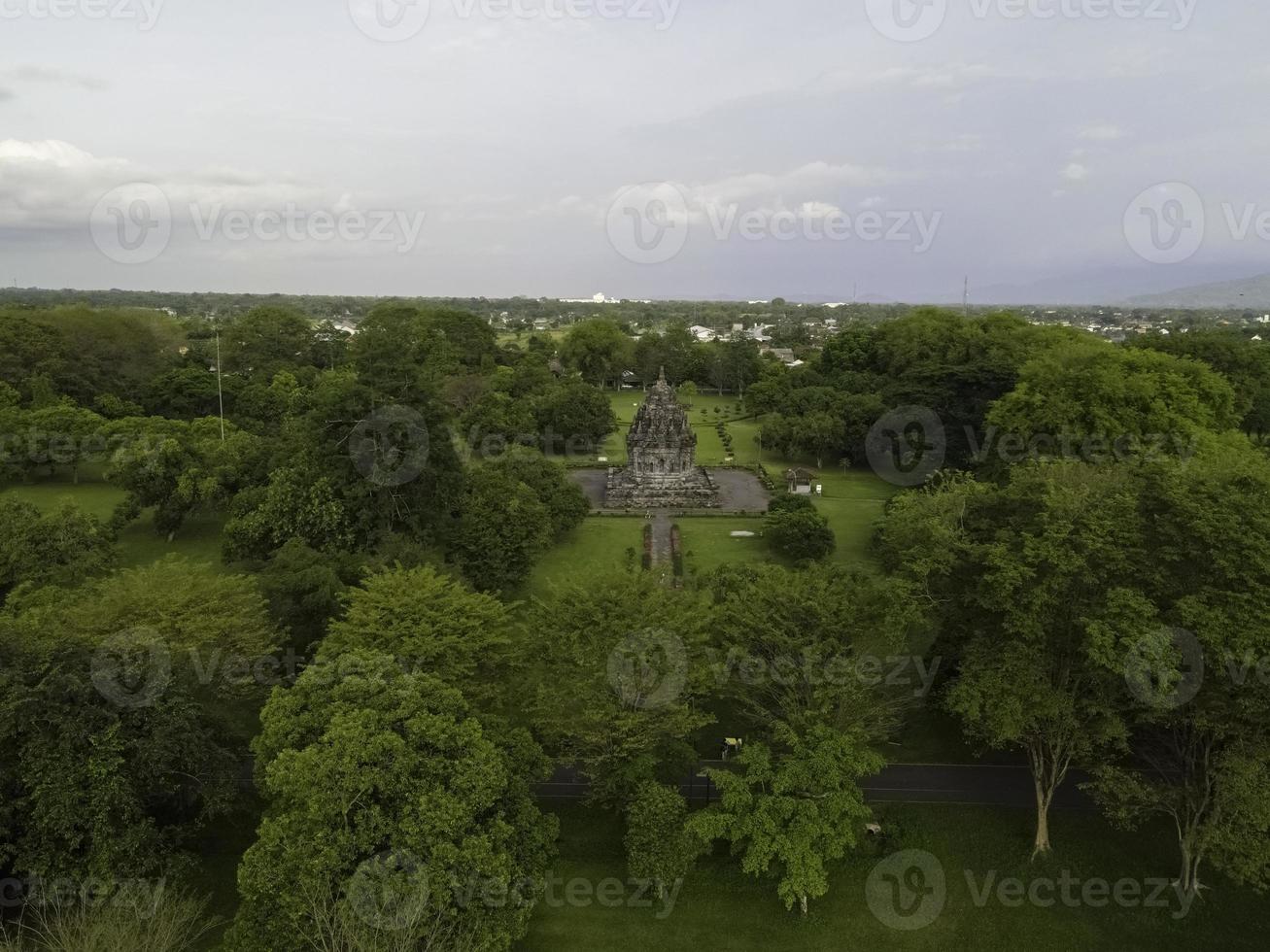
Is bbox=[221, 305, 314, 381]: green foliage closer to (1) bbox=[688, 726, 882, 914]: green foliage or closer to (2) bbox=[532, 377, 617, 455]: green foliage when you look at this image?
(2) bbox=[532, 377, 617, 455]: green foliage

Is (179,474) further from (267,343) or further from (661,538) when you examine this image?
(267,343)

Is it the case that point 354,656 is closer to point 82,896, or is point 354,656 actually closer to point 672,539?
point 82,896

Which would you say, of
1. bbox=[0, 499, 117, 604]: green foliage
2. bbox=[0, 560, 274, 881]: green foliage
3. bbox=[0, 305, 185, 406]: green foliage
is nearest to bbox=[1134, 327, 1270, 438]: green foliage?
bbox=[0, 560, 274, 881]: green foliage

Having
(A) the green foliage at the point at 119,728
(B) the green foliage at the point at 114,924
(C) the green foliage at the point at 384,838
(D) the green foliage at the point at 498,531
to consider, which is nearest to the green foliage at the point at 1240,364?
(D) the green foliage at the point at 498,531

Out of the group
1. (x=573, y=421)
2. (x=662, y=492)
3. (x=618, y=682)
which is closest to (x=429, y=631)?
(x=618, y=682)

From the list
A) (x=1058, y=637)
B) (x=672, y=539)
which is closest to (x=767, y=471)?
(x=672, y=539)

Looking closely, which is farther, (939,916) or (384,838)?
(939,916)
